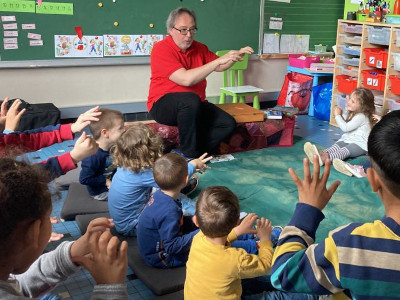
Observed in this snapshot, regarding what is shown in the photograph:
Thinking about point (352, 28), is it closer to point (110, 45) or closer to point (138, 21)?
point (138, 21)

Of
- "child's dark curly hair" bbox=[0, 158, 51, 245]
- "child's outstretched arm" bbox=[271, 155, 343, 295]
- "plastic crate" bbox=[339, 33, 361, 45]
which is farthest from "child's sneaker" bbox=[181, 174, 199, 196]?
"plastic crate" bbox=[339, 33, 361, 45]

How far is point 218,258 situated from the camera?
65.9 inches

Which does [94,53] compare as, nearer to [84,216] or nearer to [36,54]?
[36,54]

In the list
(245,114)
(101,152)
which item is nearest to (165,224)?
(101,152)

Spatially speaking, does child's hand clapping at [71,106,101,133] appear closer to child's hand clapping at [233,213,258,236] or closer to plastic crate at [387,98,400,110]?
child's hand clapping at [233,213,258,236]

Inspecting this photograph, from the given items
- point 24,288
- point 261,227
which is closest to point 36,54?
point 261,227

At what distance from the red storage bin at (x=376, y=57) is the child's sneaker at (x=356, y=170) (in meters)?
1.41

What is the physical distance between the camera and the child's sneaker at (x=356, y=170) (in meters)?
3.48

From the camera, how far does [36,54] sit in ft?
14.9

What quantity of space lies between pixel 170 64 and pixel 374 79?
2.00m

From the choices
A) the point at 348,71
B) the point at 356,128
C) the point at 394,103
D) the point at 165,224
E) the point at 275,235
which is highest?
the point at 348,71

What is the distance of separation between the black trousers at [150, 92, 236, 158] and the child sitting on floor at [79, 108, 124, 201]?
0.93m

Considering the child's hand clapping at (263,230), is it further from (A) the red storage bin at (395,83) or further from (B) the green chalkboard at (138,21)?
(B) the green chalkboard at (138,21)

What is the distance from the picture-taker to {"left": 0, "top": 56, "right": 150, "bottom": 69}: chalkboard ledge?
4.45 metres
